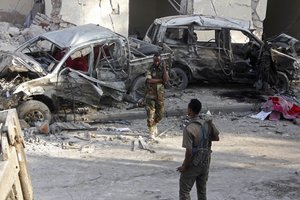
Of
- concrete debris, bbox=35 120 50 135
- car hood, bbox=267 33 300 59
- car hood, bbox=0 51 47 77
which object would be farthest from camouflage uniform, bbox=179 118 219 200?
car hood, bbox=267 33 300 59

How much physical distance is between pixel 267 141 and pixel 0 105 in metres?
4.70

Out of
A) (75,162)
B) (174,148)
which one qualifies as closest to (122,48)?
(174,148)

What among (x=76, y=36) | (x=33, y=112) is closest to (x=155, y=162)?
(x=33, y=112)

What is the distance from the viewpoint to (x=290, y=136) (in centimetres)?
974

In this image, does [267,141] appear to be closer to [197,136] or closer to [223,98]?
[223,98]

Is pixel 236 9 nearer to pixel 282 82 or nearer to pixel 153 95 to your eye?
pixel 282 82

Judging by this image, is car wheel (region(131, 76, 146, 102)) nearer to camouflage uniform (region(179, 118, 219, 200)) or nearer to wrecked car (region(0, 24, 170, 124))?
wrecked car (region(0, 24, 170, 124))

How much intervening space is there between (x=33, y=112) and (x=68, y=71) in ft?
3.29

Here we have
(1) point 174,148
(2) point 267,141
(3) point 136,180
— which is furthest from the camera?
(2) point 267,141

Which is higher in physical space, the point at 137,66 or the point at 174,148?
the point at 137,66

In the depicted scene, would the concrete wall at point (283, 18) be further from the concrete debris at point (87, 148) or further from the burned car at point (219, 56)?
the concrete debris at point (87, 148)

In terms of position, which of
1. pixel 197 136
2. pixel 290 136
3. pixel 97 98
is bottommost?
pixel 290 136

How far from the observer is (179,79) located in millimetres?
12711

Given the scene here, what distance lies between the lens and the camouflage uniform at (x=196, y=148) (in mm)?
5211
